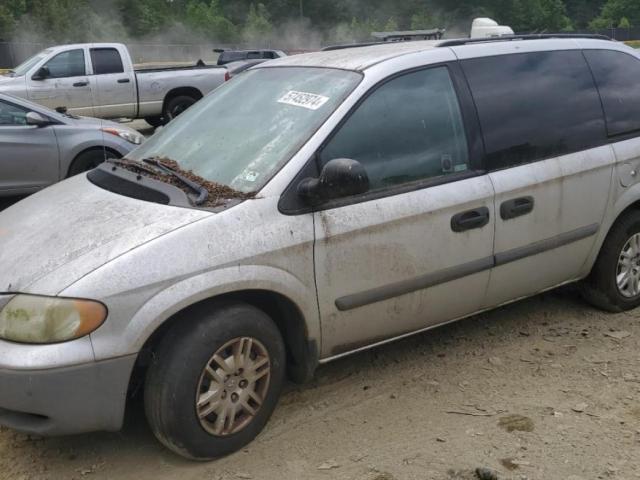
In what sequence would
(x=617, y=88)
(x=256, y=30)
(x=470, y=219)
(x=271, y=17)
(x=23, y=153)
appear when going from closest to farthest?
(x=470, y=219), (x=617, y=88), (x=23, y=153), (x=256, y=30), (x=271, y=17)

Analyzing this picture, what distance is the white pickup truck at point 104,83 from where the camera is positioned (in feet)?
43.5

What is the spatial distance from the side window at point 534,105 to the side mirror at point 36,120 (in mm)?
5581

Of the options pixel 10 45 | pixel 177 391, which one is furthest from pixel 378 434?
pixel 10 45

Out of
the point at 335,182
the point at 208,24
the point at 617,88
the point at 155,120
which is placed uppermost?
the point at 208,24

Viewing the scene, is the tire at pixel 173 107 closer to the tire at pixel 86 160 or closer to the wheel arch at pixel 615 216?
the tire at pixel 86 160

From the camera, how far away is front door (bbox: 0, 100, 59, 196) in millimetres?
7816

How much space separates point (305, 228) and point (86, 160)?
5.78m

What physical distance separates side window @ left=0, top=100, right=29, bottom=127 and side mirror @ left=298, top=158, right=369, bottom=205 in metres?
5.77

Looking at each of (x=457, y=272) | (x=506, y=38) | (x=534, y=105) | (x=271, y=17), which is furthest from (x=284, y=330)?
(x=271, y=17)

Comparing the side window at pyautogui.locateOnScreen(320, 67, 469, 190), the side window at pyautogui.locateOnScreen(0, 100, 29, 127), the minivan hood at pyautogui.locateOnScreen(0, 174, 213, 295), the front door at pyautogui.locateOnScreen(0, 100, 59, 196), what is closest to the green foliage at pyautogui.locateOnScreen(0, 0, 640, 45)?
the side window at pyautogui.locateOnScreen(0, 100, 29, 127)

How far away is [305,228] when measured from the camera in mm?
3234

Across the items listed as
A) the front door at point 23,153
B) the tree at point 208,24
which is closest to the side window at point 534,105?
the front door at point 23,153

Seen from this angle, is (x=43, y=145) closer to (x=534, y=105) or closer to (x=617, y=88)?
(x=534, y=105)

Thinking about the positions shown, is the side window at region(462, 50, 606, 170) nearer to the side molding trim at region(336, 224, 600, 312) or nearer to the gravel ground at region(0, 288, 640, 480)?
the side molding trim at region(336, 224, 600, 312)
